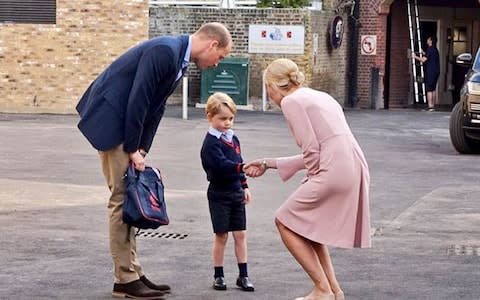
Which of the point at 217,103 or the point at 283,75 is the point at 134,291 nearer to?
the point at 217,103

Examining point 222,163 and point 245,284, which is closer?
point 222,163

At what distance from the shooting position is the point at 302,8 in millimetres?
31891

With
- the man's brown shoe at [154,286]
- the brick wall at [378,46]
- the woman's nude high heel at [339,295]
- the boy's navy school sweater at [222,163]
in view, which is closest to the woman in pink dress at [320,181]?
the woman's nude high heel at [339,295]

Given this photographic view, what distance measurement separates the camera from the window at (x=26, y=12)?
96.0ft

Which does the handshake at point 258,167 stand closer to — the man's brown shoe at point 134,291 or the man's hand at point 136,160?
the man's hand at point 136,160

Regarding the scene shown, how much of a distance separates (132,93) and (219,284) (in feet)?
5.06

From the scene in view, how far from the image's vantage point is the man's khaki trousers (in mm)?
8531

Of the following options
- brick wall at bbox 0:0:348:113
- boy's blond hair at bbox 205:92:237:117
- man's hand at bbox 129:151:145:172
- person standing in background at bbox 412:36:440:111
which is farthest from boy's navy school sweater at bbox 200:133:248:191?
person standing in background at bbox 412:36:440:111

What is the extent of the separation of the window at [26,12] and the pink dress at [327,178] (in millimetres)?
21861

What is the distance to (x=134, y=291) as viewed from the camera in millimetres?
8570

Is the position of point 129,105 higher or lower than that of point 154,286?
higher

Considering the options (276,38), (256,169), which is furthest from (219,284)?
(276,38)

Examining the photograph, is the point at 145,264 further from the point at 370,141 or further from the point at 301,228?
the point at 370,141

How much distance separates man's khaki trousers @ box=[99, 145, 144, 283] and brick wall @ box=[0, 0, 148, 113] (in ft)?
68.0
